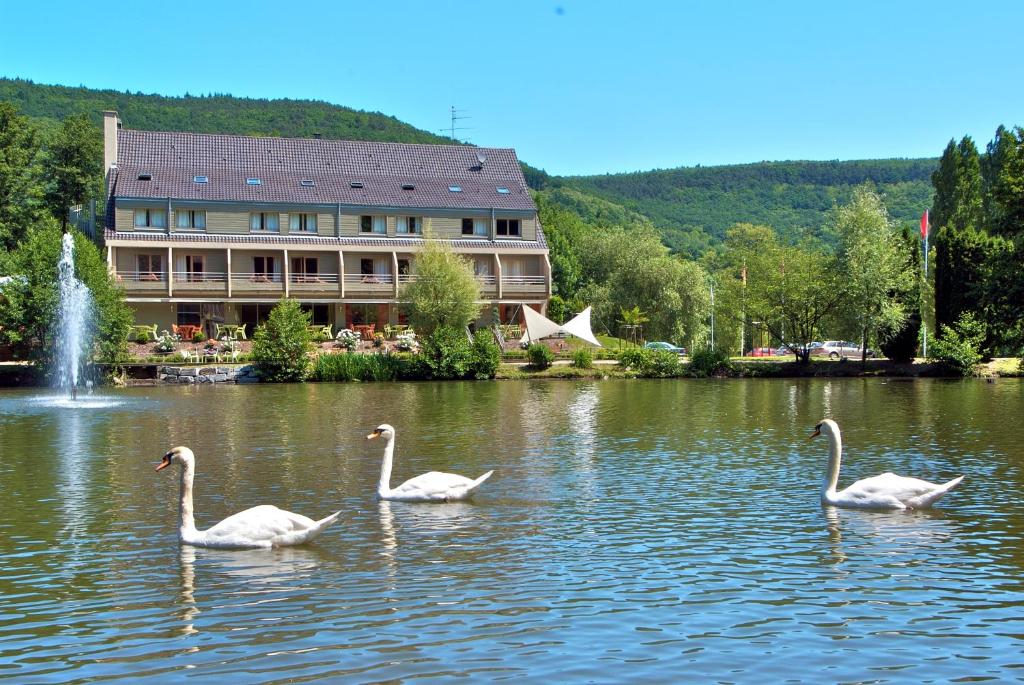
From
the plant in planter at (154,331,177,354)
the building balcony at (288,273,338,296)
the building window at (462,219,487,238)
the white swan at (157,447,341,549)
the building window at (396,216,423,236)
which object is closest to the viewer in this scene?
the white swan at (157,447,341,549)

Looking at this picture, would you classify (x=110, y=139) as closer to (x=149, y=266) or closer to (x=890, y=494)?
(x=149, y=266)

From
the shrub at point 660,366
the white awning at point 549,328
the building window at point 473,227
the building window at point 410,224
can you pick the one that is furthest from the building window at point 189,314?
the shrub at point 660,366

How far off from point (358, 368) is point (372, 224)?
59.7ft

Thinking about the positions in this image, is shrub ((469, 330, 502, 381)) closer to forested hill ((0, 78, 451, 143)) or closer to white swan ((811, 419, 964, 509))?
white swan ((811, 419, 964, 509))

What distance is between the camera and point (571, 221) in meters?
104

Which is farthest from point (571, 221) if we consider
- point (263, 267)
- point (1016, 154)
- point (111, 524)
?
point (111, 524)

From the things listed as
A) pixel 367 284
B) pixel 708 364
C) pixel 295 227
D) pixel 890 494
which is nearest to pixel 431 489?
pixel 890 494

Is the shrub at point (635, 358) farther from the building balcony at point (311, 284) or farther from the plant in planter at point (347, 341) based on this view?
the building balcony at point (311, 284)

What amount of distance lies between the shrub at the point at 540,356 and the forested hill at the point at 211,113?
76881 mm

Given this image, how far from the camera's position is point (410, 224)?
6825 cm

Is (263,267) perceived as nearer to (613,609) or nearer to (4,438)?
(4,438)

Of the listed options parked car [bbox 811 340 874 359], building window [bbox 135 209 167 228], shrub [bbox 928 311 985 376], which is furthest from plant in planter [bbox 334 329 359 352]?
parked car [bbox 811 340 874 359]

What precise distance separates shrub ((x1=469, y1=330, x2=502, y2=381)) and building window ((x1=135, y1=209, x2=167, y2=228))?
73.0ft

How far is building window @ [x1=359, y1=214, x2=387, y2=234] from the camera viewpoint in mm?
67375
